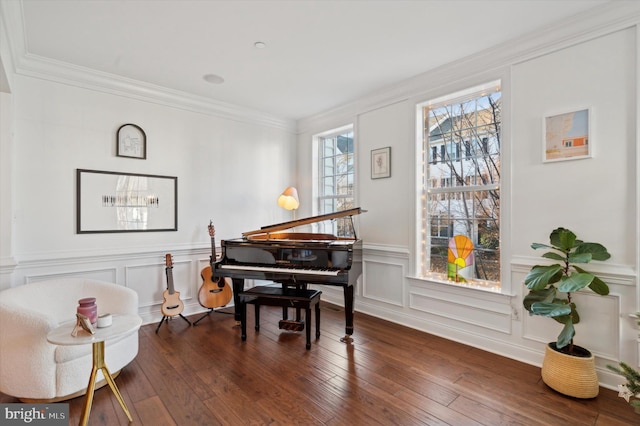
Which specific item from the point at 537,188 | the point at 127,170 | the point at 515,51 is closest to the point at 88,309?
the point at 127,170

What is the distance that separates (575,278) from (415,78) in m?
2.51

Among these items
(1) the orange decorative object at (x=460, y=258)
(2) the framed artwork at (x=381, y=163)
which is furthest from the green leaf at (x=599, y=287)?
(2) the framed artwork at (x=381, y=163)

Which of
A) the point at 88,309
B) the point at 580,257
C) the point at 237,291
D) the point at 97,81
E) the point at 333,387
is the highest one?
the point at 97,81

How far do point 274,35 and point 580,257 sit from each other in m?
2.96

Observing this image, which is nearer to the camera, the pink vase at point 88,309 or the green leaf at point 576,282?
the pink vase at point 88,309

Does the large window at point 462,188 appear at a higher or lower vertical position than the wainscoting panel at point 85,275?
higher

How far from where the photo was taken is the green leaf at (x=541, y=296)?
2408mm

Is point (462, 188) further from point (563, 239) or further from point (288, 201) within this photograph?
point (288, 201)

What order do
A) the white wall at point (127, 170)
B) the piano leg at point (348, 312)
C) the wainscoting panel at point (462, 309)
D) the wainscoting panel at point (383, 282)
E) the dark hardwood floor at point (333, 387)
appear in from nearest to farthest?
the dark hardwood floor at point (333, 387) < the wainscoting panel at point (462, 309) < the white wall at point (127, 170) < the piano leg at point (348, 312) < the wainscoting panel at point (383, 282)

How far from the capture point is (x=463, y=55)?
313 cm

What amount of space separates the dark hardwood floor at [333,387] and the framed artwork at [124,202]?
132 cm

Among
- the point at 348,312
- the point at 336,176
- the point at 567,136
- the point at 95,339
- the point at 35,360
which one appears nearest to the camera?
the point at 95,339

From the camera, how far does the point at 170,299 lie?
371cm

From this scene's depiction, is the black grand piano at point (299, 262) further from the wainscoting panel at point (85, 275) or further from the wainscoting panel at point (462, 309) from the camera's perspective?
the wainscoting panel at point (85, 275)
